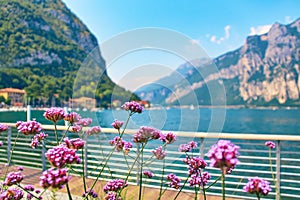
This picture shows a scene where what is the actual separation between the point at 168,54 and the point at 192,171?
832 mm

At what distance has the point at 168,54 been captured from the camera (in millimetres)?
1564

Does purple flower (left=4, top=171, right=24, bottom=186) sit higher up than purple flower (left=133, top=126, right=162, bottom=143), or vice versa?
purple flower (left=133, top=126, right=162, bottom=143)

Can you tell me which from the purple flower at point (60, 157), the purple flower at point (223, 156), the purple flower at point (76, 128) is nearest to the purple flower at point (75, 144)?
the purple flower at point (60, 157)

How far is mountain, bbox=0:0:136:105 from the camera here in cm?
3032

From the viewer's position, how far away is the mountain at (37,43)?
30.3m

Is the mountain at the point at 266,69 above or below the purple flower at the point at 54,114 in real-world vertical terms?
above

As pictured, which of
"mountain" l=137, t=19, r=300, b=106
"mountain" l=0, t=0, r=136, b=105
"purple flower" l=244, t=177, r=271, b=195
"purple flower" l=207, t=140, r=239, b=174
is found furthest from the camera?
"mountain" l=137, t=19, r=300, b=106

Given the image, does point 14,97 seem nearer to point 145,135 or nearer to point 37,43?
point 37,43

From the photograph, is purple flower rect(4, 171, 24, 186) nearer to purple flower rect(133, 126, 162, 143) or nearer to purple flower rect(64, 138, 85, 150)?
purple flower rect(64, 138, 85, 150)

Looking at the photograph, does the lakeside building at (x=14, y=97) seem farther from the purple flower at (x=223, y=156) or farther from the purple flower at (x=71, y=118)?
the purple flower at (x=223, y=156)

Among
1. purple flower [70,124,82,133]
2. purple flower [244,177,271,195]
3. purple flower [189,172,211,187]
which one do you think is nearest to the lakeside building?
purple flower [70,124,82,133]

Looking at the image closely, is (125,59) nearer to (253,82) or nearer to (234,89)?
(234,89)

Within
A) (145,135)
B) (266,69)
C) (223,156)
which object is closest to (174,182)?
(145,135)

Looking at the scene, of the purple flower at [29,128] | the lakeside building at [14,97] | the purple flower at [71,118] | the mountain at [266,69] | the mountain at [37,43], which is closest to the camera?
the purple flower at [29,128]
